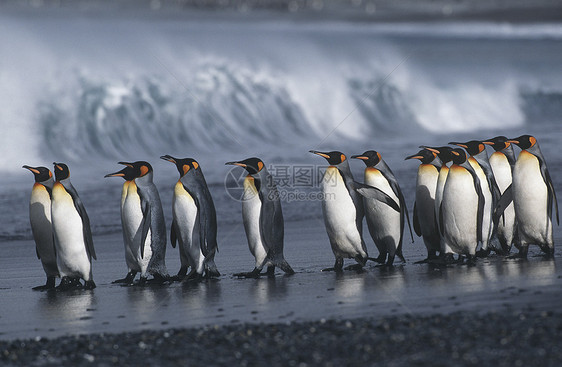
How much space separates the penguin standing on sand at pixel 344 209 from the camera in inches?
320

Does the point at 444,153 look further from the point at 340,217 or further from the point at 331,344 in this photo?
the point at 331,344

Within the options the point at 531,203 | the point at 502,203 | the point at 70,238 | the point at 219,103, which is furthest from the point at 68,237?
the point at 219,103

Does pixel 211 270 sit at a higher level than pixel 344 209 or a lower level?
lower

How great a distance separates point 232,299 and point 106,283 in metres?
1.62

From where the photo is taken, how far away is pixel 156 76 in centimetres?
2598

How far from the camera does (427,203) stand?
28.0 ft

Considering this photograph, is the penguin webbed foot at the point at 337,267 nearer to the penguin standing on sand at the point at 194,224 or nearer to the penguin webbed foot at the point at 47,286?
the penguin standing on sand at the point at 194,224

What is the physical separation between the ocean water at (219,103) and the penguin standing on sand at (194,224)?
154 inches

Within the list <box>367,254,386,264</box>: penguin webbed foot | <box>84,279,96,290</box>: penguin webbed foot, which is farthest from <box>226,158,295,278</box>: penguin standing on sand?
<box>84,279,96,290</box>: penguin webbed foot

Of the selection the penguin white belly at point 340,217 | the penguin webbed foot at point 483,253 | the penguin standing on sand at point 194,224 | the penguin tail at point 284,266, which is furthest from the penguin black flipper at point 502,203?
the penguin standing on sand at point 194,224

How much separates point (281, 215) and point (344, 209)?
58 centimetres

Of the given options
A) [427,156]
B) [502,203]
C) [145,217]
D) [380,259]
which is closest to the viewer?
[145,217]

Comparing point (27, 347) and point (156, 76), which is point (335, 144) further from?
point (27, 347)

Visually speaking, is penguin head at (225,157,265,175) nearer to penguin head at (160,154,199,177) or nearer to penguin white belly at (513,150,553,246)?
penguin head at (160,154,199,177)
